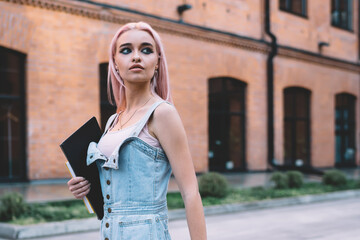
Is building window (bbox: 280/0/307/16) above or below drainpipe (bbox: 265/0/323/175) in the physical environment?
above

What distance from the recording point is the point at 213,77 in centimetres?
1451

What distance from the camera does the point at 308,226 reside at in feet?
23.2

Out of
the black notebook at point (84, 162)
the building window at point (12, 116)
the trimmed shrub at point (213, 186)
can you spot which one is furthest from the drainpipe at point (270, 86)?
the black notebook at point (84, 162)

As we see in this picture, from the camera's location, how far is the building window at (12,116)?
34.7ft

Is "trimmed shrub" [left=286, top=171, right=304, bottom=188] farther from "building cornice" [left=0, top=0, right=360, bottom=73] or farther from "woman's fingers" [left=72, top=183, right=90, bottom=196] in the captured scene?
"woman's fingers" [left=72, top=183, right=90, bottom=196]

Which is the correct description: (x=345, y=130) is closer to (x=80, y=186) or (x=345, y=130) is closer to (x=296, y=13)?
(x=296, y=13)

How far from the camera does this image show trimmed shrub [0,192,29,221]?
22.0ft

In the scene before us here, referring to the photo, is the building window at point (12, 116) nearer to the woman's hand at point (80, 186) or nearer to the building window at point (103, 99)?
the building window at point (103, 99)

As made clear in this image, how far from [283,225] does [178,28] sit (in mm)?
7758

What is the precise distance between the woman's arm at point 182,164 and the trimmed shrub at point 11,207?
5.67 metres

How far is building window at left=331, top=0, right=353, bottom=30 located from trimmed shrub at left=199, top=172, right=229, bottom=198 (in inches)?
509

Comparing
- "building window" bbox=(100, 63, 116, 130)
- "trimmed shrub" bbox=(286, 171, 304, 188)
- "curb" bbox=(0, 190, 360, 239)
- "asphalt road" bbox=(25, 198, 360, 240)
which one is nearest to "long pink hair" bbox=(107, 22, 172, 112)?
"asphalt road" bbox=(25, 198, 360, 240)

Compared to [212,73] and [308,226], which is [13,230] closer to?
[308,226]

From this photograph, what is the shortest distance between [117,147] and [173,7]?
39.5 feet
